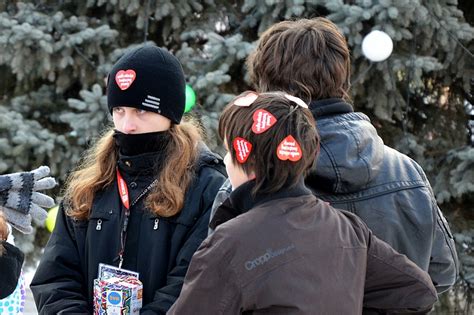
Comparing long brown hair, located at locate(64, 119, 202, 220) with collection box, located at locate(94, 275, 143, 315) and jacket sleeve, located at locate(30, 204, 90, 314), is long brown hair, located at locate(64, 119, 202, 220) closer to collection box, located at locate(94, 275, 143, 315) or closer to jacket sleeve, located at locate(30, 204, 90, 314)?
jacket sleeve, located at locate(30, 204, 90, 314)

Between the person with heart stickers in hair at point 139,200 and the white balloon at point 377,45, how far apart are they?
7.29 feet

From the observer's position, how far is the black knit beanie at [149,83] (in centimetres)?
273

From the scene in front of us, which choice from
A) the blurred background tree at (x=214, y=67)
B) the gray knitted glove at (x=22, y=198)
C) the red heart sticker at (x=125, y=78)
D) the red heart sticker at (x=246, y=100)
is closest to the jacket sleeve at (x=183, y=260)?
the red heart sticker at (x=125, y=78)

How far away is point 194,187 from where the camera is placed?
2.72 meters

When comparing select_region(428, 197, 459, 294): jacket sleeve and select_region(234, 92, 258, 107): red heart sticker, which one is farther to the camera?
select_region(428, 197, 459, 294): jacket sleeve

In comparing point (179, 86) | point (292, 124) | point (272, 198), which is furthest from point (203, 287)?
point (179, 86)

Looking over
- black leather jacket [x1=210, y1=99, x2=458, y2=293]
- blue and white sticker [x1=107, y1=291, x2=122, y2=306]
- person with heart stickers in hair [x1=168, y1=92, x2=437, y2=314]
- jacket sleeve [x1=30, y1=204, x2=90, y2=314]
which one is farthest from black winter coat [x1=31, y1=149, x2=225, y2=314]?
person with heart stickers in hair [x1=168, y1=92, x2=437, y2=314]

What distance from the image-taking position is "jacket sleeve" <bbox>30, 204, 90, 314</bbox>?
8.76 ft

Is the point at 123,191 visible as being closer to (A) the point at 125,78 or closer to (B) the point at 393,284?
(A) the point at 125,78

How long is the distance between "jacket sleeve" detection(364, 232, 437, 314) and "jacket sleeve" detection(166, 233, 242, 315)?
0.42 m

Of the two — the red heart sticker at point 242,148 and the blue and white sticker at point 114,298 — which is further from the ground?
the red heart sticker at point 242,148

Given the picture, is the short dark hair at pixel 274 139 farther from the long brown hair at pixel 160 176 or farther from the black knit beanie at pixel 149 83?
the black knit beanie at pixel 149 83

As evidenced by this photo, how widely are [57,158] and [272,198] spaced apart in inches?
147

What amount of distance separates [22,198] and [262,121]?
1235 millimetres
